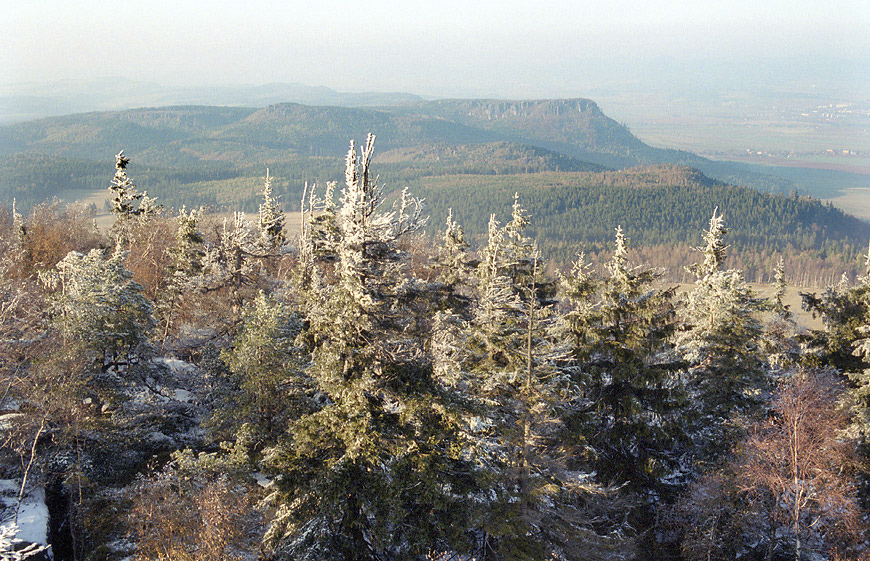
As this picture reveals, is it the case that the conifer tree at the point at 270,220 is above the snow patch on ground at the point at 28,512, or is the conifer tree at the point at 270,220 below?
above

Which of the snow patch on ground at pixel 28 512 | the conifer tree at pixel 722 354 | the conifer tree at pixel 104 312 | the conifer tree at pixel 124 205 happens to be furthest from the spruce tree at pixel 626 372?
the conifer tree at pixel 124 205

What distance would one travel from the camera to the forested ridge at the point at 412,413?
55.2 feet

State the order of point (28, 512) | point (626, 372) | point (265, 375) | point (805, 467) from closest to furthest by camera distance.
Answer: point (28, 512), point (265, 375), point (805, 467), point (626, 372)

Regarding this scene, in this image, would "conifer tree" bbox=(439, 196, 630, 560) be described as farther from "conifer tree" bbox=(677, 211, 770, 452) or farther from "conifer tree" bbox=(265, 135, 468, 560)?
"conifer tree" bbox=(677, 211, 770, 452)

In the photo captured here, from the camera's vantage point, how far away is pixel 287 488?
16.6 meters

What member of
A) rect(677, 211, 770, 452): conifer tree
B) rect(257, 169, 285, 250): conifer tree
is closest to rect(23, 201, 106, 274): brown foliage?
rect(257, 169, 285, 250): conifer tree

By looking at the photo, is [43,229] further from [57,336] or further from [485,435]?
[485,435]

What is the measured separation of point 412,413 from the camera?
1695 cm

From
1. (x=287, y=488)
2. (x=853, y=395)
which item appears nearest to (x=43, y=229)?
(x=287, y=488)

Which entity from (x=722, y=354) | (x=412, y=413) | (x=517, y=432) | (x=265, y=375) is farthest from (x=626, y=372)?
(x=265, y=375)

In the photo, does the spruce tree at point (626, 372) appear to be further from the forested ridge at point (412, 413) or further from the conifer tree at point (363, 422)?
the conifer tree at point (363, 422)

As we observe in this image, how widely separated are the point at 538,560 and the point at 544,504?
201 cm

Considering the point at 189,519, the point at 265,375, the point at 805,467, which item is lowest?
the point at 805,467

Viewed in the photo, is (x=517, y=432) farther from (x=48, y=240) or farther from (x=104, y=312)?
(x=48, y=240)
